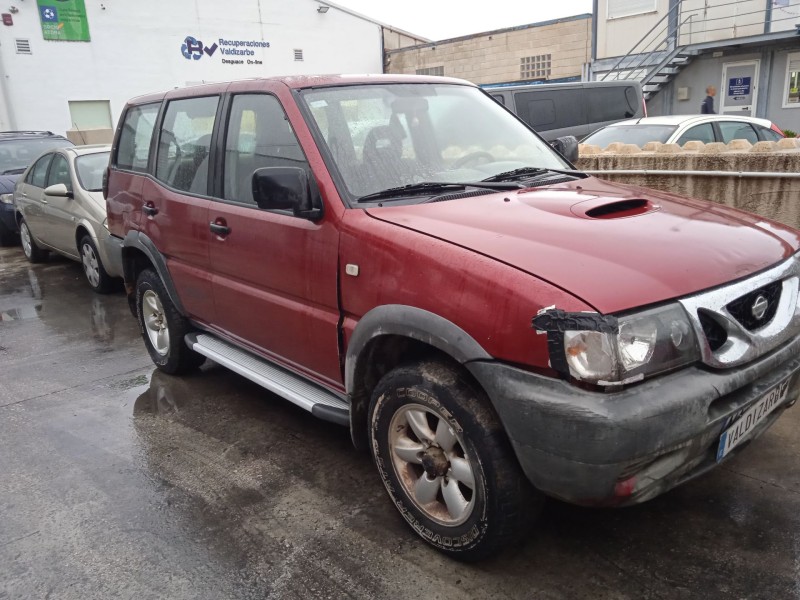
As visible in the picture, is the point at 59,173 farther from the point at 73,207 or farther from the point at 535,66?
the point at 535,66

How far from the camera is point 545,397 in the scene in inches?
83.9

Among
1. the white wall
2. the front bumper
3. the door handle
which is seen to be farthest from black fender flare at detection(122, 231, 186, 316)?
the white wall

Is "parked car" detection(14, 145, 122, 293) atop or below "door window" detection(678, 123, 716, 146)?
below

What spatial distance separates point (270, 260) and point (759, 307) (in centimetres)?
220

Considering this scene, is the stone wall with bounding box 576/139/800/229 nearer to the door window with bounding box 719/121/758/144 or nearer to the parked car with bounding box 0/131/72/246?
the door window with bounding box 719/121/758/144

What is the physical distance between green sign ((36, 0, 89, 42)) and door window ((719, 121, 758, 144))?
937 inches

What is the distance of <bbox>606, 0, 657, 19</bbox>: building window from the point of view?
20666mm

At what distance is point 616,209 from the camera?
2.87 m

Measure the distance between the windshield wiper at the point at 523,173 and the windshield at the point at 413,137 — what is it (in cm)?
4

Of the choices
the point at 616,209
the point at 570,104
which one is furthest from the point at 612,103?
the point at 616,209

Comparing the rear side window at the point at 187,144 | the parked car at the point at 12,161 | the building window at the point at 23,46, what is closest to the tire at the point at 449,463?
the rear side window at the point at 187,144

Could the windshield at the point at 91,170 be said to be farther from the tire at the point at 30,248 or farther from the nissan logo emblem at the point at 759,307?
the nissan logo emblem at the point at 759,307

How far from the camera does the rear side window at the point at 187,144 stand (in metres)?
3.98

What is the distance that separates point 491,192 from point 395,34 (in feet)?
111
